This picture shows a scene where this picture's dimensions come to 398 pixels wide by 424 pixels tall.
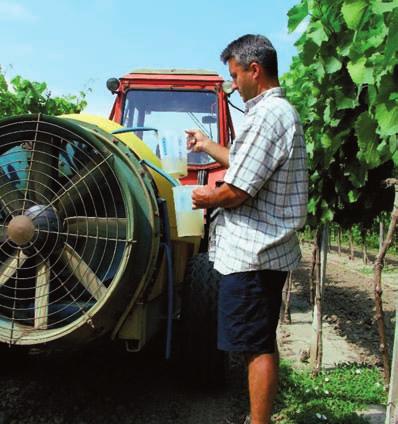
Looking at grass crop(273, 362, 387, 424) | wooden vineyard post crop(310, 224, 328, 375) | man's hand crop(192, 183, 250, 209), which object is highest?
man's hand crop(192, 183, 250, 209)

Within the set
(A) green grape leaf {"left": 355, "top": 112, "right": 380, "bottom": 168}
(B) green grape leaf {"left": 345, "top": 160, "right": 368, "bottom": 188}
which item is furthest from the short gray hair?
(B) green grape leaf {"left": 345, "top": 160, "right": 368, "bottom": 188}

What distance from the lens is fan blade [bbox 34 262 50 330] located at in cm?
292

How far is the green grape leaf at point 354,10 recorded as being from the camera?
7.55 feet

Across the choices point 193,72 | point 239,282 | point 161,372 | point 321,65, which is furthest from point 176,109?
point 239,282

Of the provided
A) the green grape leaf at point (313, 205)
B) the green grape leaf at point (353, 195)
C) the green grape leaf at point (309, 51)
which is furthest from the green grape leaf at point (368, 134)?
the green grape leaf at point (313, 205)

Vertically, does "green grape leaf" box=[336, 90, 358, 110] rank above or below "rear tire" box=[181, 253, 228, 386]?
above

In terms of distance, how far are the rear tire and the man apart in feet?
3.66

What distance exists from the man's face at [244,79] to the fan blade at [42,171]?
991 mm

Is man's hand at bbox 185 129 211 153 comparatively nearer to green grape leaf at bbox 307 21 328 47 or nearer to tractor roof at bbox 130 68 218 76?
green grape leaf at bbox 307 21 328 47

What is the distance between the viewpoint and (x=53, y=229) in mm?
2889

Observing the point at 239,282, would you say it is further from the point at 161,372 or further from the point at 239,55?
the point at 161,372

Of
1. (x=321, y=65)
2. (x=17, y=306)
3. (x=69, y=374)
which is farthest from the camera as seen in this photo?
(x=69, y=374)

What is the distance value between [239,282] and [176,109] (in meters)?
2.79

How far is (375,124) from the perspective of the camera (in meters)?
2.52
